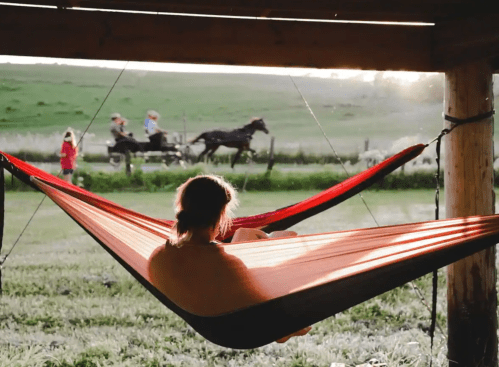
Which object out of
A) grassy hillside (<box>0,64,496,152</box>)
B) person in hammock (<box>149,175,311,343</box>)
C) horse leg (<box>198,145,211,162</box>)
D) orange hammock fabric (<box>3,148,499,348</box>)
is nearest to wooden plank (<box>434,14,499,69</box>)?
orange hammock fabric (<box>3,148,499,348</box>)

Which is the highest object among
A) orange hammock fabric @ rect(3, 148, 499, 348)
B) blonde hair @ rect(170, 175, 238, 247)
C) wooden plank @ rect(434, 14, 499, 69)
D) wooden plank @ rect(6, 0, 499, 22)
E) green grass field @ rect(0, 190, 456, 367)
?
wooden plank @ rect(6, 0, 499, 22)

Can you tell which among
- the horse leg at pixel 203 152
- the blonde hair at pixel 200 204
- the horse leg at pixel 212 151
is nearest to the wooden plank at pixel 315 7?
the blonde hair at pixel 200 204

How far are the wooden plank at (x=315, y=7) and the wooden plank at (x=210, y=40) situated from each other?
0.05 metres

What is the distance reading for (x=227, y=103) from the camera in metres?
10.4

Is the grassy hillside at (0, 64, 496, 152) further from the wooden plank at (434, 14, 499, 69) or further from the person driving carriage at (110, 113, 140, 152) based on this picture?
the wooden plank at (434, 14, 499, 69)

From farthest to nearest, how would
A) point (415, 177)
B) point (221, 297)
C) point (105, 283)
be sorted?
1. point (415, 177)
2. point (105, 283)
3. point (221, 297)

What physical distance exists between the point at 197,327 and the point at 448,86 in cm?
123

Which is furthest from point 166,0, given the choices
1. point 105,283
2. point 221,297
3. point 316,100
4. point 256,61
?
point 316,100

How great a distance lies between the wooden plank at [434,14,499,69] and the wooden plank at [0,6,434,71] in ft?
0.18

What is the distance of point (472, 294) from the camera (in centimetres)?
172

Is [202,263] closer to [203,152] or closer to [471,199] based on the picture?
[471,199]

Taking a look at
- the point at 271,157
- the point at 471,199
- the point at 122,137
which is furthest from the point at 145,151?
the point at 471,199

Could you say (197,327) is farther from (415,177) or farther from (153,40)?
(415,177)

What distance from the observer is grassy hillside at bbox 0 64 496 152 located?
9500mm
